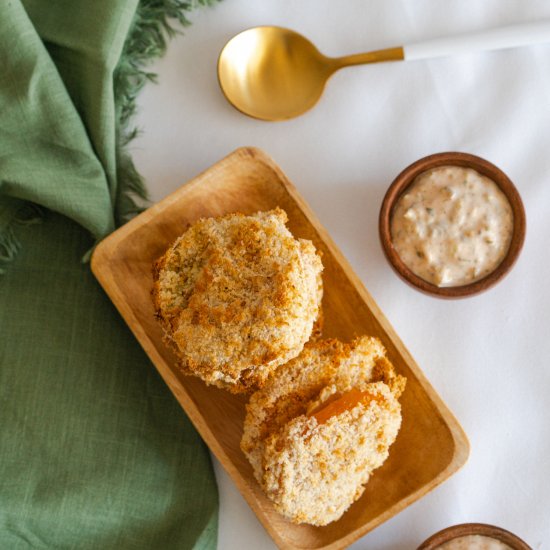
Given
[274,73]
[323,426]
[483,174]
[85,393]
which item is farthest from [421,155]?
[85,393]

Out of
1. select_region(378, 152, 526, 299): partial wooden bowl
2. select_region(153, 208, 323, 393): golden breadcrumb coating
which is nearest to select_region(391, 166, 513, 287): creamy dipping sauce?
select_region(378, 152, 526, 299): partial wooden bowl

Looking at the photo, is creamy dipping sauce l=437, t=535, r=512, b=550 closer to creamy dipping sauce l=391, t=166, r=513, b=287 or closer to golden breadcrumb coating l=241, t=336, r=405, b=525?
golden breadcrumb coating l=241, t=336, r=405, b=525

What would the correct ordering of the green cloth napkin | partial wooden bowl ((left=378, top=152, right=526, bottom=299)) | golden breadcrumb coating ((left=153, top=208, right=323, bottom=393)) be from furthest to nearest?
1. the green cloth napkin
2. partial wooden bowl ((left=378, top=152, right=526, bottom=299))
3. golden breadcrumb coating ((left=153, top=208, right=323, bottom=393))

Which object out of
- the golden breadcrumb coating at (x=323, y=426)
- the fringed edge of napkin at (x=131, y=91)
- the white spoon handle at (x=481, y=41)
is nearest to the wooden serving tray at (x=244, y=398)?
the golden breadcrumb coating at (x=323, y=426)

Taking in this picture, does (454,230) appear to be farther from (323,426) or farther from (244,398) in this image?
(244,398)

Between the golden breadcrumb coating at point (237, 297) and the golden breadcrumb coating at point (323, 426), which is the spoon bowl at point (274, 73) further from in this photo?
the golden breadcrumb coating at point (323, 426)
